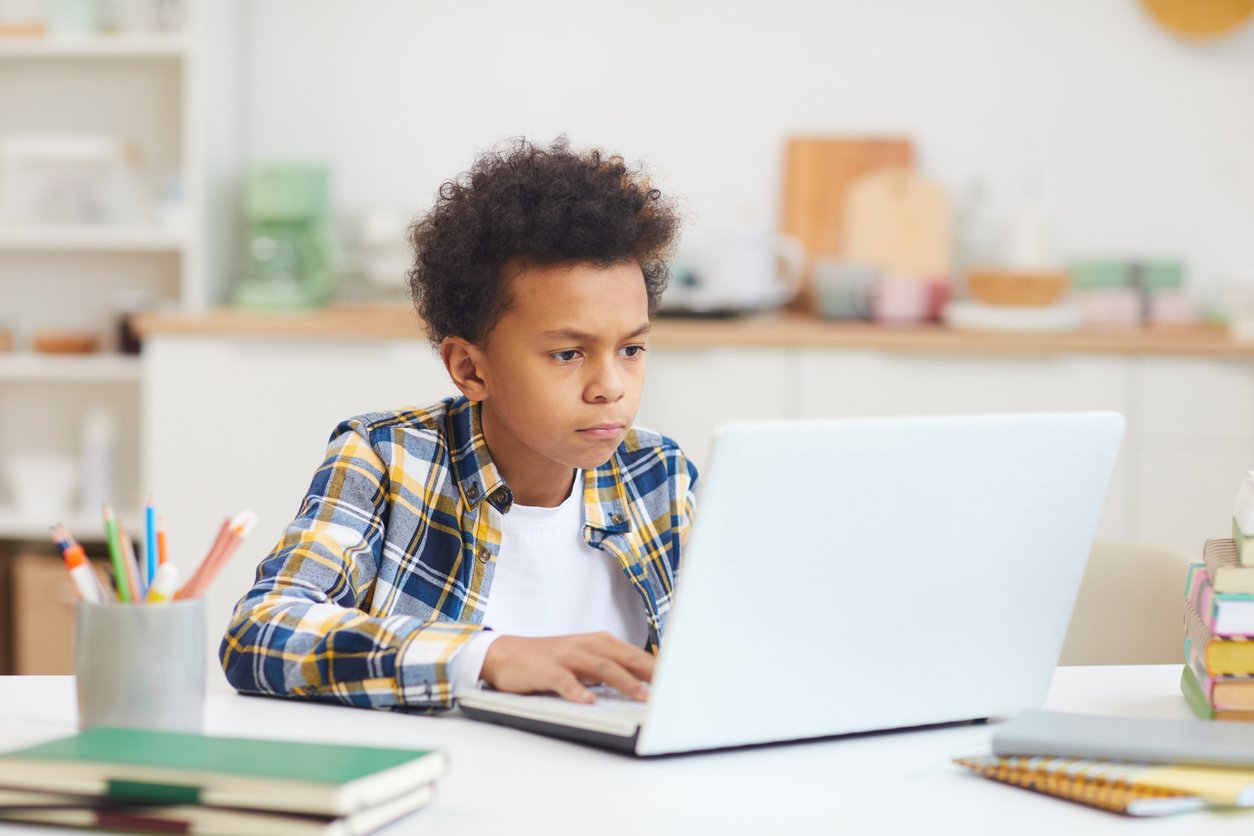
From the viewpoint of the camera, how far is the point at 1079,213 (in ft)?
10.5

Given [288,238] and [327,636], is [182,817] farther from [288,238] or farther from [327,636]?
[288,238]

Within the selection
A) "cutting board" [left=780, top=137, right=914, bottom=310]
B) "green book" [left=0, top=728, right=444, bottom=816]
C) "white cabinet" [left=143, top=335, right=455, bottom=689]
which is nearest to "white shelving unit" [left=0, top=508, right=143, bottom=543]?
"white cabinet" [left=143, top=335, right=455, bottom=689]

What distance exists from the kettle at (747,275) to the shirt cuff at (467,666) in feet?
6.69

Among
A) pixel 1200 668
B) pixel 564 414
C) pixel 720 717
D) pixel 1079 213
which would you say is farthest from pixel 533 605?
pixel 1079 213

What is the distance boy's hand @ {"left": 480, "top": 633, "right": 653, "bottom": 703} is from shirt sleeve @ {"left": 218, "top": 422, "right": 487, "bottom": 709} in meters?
0.04

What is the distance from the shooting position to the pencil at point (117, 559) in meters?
0.85

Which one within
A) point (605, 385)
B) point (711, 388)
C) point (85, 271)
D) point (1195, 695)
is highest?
point (85, 271)

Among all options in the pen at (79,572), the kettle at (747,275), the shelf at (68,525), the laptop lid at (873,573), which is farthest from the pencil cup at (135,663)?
the shelf at (68,525)

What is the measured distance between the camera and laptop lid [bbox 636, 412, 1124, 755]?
0.84 meters

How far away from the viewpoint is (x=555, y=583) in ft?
4.31

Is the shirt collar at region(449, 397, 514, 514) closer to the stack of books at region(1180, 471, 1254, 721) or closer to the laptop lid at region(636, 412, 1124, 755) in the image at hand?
the laptop lid at region(636, 412, 1124, 755)

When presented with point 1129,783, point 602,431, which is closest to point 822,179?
point 602,431

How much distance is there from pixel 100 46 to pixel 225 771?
2667mm

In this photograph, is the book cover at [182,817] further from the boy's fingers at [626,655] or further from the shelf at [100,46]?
the shelf at [100,46]
